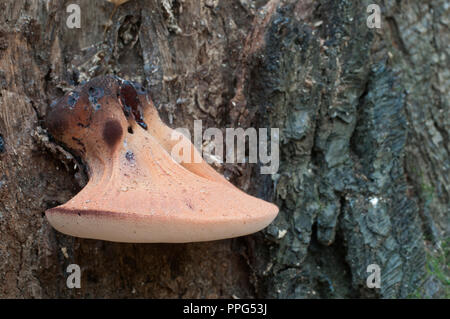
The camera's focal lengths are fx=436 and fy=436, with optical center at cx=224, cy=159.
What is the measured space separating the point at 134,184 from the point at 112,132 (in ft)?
0.90

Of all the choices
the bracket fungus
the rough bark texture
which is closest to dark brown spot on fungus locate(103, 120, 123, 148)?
the bracket fungus

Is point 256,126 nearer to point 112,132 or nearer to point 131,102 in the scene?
point 131,102

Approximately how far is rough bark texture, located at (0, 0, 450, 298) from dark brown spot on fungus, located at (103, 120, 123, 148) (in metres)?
0.28

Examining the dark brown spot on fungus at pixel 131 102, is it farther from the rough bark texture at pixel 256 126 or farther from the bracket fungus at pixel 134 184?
the rough bark texture at pixel 256 126

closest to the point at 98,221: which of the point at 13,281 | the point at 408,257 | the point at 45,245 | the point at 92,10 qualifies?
the point at 45,245

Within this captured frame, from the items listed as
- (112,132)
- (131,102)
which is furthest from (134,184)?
(131,102)

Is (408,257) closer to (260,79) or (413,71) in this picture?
(413,71)

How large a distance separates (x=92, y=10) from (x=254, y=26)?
81 cm

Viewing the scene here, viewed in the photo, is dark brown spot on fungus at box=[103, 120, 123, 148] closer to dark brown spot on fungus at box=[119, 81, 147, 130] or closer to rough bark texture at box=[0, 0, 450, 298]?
dark brown spot on fungus at box=[119, 81, 147, 130]

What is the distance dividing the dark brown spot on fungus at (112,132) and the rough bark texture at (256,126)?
0.93 ft

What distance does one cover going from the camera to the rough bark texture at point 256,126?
1966 millimetres

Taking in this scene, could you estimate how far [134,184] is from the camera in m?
1.59

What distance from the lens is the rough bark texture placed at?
6.45 ft

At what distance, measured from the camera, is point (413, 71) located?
2.53 m
